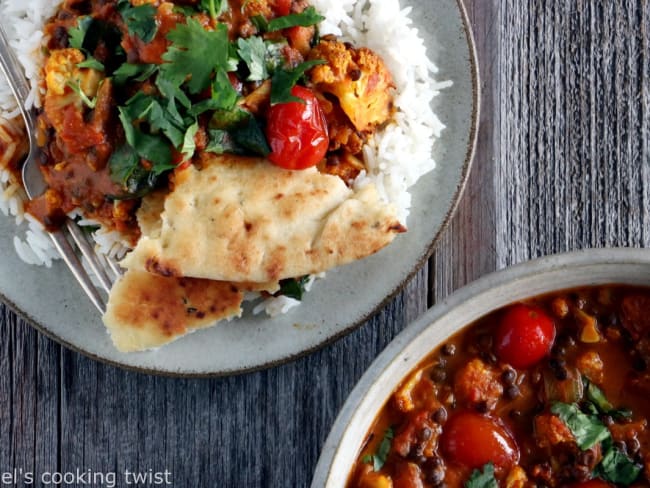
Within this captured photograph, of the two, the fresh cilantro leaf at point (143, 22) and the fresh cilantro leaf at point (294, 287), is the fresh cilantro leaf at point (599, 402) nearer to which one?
the fresh cilantro leaf at point (294, 287)

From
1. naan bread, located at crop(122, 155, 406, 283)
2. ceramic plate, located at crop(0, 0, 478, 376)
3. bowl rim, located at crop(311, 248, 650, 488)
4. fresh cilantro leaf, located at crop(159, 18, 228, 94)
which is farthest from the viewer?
ceramic plate, located at crop(0, 0, 478, 376)

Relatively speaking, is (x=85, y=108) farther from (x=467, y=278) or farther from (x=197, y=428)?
(x=467, y=278)

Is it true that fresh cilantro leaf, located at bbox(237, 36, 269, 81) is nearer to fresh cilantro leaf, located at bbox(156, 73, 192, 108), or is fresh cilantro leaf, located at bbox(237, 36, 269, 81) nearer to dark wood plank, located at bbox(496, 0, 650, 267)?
fresh cilantro leaf, located at bbox(156, 73, 192, 108)

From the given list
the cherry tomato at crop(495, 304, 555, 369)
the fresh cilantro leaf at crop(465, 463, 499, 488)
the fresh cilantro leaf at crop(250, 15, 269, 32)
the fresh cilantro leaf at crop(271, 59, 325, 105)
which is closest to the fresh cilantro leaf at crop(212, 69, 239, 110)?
the fresh cilantro leaf at crop(271, 59, 325, 105)

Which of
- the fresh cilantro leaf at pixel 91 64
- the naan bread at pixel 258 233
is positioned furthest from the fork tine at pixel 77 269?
the fresh cilantro leaf at pixel 91 64

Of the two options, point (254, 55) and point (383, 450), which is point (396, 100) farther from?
point (383, 450)

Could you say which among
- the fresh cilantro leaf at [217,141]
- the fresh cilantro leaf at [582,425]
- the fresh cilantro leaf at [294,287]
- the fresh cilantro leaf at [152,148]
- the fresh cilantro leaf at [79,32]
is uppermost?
the fresh cilantro leaf at [79,32]

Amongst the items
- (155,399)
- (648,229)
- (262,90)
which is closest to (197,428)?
(155,399)
